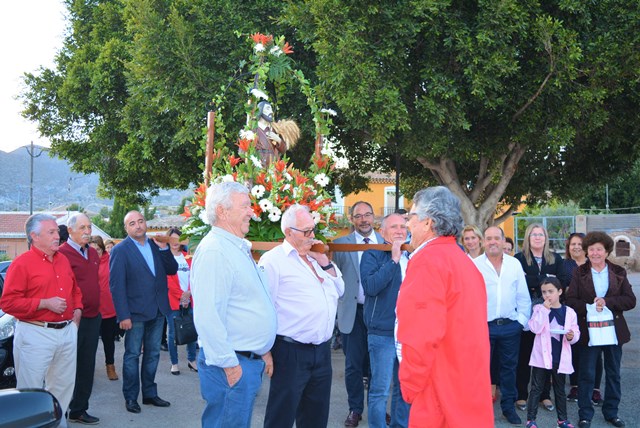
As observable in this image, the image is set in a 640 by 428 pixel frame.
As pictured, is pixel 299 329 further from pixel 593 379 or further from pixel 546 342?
pixel 593 379

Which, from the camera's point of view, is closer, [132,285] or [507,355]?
[507,355]

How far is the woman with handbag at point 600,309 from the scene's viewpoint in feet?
21.2

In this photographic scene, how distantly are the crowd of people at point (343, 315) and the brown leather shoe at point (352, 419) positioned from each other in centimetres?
1

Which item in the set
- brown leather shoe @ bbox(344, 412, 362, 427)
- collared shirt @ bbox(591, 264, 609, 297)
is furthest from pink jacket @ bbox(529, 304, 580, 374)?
brown leather shoe @ bbox(344, 412, 362, 427)

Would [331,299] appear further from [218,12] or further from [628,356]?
[218,12]

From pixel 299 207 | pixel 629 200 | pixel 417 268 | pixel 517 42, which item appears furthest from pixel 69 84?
pixel 629 200

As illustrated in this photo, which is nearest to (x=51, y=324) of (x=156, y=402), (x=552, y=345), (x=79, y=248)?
(x=79, y=248)

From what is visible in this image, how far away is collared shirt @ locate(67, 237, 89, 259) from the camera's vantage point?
6.84m

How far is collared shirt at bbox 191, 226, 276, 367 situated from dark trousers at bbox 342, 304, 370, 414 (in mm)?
2609

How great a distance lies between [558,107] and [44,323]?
33.6ft

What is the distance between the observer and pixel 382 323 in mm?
5605

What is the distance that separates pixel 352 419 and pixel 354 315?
1.04 m

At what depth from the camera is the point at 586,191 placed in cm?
→ 1944

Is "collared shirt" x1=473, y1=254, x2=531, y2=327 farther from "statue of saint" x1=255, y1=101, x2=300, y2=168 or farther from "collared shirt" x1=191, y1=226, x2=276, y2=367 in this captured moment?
"collared shirt" x1=191, y1=226, x2=276, y2=367
